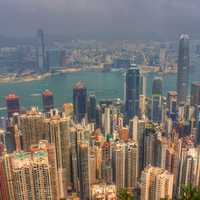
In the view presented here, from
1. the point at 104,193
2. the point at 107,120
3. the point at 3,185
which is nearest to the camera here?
the point at 104,193

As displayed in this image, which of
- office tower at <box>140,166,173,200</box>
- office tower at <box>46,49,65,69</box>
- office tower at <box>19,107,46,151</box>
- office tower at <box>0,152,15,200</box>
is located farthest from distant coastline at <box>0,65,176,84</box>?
office tower at <box>140,166,173,200</box>

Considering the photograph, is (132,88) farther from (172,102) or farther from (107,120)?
(107,120)

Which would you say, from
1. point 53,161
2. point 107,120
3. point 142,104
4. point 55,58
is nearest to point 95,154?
point 53,161

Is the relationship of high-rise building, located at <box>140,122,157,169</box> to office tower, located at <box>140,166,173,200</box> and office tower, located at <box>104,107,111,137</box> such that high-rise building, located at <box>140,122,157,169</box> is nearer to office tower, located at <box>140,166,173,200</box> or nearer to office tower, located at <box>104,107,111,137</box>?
office tower, located at <box>140,166,173,200</box>

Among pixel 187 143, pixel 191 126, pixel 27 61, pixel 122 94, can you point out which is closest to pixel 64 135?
pixel 187 143

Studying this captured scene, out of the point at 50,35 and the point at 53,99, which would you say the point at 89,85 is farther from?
the point at 50,35
